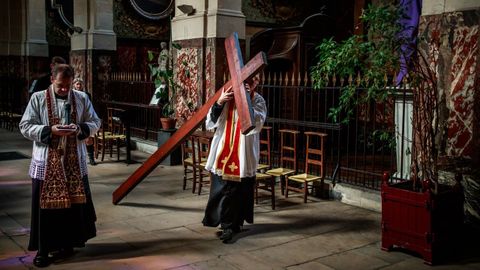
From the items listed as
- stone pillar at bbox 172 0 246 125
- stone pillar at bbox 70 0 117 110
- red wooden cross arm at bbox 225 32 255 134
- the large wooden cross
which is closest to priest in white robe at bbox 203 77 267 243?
the large wooden cross

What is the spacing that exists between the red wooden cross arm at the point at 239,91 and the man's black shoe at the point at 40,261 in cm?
178

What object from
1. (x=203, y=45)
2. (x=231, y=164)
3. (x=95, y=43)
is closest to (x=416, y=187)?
(x=231, y=164)

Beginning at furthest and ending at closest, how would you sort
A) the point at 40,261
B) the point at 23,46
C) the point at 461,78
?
the point at 23,46, the point at 461,78, the point at 40,261

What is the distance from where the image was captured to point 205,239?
4.66 metres

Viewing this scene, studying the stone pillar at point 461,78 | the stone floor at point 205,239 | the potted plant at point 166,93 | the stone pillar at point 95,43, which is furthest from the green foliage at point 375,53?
the stone pillar at point 95,43

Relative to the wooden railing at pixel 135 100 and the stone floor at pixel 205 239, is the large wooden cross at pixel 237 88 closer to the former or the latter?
the stone floor at pixel 205 239

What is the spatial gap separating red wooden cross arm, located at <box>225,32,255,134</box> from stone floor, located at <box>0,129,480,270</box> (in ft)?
3.57

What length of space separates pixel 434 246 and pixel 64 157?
9.73 ft

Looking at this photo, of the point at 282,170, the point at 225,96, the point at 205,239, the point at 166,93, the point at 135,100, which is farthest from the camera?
the point at 135,100

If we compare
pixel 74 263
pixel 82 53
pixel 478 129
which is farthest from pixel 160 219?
pixel 82 53

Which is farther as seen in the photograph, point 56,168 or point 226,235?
point 226,235

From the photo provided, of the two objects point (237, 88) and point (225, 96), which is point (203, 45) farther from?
point (237, 88)

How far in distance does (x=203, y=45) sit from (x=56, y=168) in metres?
4.50

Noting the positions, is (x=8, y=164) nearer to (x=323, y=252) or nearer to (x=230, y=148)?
(x=230, y=148)
